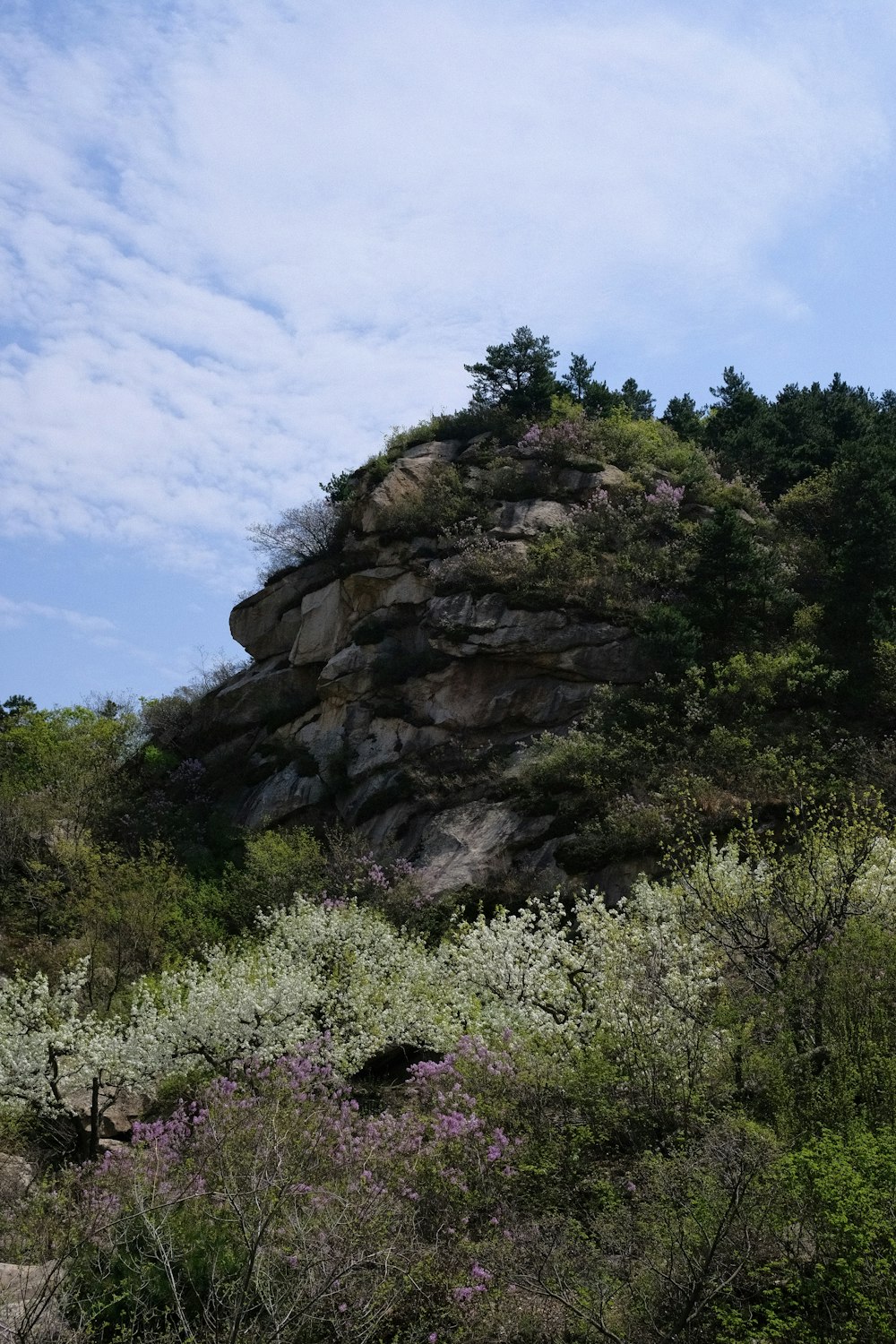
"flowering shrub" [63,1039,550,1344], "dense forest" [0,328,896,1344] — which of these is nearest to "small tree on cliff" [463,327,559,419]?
"dense forest" [0,328,896,1344]

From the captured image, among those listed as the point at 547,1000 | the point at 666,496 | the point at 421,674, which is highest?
the point at 666,496

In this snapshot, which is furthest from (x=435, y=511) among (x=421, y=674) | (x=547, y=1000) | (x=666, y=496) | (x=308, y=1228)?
(x=308, y=1228)

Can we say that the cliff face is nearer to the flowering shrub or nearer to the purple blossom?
the purple blossom

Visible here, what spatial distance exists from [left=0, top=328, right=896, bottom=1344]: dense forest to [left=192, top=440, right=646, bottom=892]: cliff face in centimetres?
51

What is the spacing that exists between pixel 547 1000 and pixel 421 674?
1632 centimetres

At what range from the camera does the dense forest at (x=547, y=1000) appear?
871cm

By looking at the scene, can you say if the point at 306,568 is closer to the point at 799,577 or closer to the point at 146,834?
the point at 146,834

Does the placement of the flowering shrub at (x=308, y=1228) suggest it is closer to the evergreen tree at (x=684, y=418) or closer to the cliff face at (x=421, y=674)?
the cliff face at (x=421, y=674)

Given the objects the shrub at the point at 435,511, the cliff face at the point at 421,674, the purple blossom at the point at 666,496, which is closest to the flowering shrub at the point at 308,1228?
the cliff face at the point at 421,674

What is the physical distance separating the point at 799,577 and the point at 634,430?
9245mm

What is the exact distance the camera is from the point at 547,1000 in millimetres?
15781

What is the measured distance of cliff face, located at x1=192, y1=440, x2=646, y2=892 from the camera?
90.9 feet

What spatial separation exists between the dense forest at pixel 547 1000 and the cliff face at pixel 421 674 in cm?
51

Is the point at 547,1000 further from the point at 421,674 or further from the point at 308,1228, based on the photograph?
the point at 421,674
